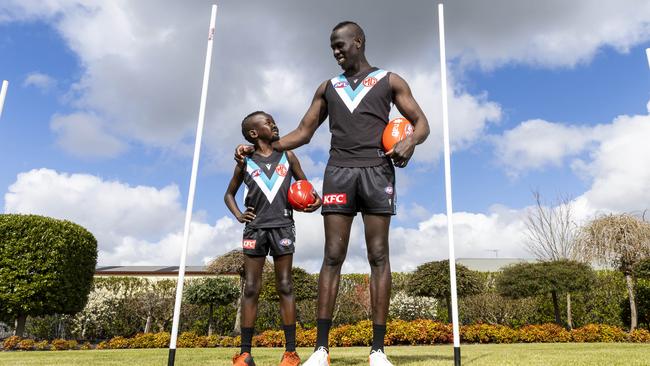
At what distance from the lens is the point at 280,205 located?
452 cm

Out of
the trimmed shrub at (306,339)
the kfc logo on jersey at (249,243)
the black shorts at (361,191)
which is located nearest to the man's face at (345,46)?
the black shorts at (361,191)

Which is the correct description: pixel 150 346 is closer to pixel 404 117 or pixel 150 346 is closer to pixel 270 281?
pixel 270 281

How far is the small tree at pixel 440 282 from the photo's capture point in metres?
16.5

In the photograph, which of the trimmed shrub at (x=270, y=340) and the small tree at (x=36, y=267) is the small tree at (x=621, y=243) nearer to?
the trimmed shrub at (x=270, y=340)

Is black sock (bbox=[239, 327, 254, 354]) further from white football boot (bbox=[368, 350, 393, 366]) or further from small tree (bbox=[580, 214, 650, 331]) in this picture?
small tree (bbox=[580, 214, 650, 331])

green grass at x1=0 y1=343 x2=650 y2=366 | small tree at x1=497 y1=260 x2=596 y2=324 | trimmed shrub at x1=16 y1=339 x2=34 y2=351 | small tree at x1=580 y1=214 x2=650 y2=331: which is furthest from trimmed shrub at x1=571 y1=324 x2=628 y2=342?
trimmed shrub at x1=16 y1=339 x2=34 y2=351

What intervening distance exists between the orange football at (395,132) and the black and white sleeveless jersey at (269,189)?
128 cm

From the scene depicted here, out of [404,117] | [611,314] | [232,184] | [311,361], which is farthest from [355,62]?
[611,314]

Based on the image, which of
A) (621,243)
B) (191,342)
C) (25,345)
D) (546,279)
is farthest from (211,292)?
(621,243)

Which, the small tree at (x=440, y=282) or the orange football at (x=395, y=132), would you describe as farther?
the small tree at (x=440, y=282)

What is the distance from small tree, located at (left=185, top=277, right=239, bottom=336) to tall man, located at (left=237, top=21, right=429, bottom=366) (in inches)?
634

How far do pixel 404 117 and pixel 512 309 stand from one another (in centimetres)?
1855

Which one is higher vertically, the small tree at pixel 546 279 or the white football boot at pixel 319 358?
the small tree at pixel 546 279

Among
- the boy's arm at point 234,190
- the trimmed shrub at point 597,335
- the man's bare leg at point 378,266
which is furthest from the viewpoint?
the trimmed shrub at point 597,335
